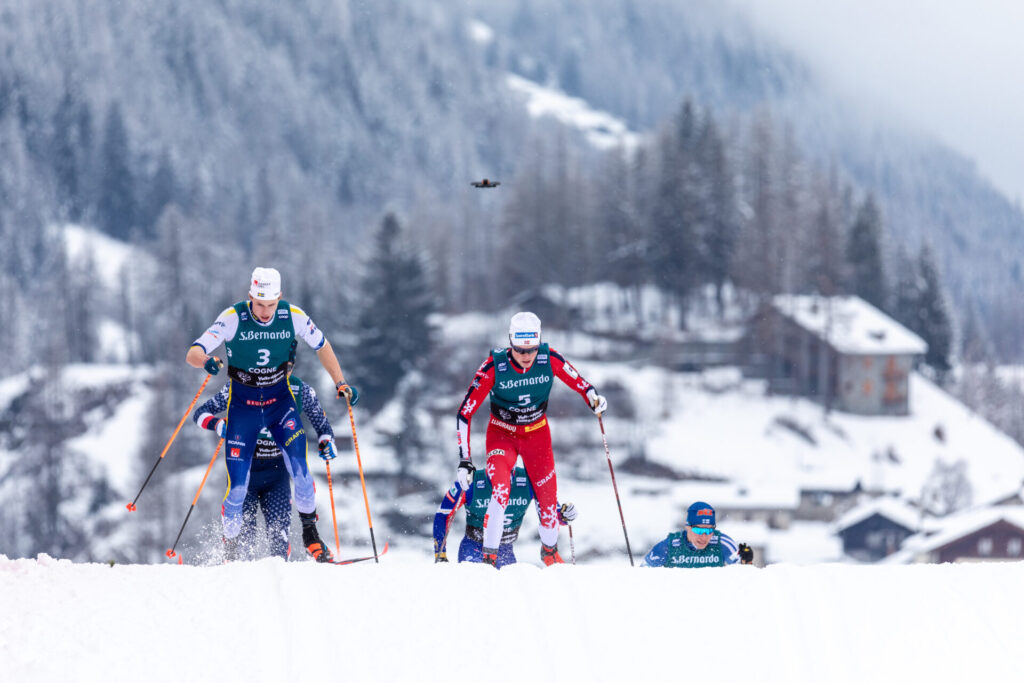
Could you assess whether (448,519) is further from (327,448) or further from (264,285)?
(264,285)

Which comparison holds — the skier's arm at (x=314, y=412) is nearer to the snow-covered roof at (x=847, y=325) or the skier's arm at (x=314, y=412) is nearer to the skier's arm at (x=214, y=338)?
the skier's arm at (x=214, y=338)

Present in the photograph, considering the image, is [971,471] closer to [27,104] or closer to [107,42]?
[27,104]

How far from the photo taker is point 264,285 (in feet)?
25.3

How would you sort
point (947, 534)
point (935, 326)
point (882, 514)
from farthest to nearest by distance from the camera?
point (935, 326) → point (882, 514) → point (947, 534)

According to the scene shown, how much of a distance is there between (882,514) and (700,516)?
40553mm

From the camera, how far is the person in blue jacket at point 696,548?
781 cm

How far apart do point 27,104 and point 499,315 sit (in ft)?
208

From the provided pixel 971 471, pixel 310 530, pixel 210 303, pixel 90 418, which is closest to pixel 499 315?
pixel 210 303

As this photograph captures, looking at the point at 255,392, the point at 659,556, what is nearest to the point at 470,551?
the point at 659,556

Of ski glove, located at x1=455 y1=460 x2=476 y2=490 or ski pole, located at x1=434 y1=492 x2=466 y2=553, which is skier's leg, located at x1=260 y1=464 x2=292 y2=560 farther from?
ski glove, located at x1=455 y1=460 x2=476 y2=490

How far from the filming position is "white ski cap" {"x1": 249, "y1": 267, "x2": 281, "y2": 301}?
304 inches

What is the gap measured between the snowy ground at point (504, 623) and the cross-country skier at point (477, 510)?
2168mm

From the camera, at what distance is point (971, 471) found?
55.5 metres

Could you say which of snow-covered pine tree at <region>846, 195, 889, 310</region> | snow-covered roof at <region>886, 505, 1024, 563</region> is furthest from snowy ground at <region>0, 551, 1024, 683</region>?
snow-covered pine tree at <region>846, 195, 889, 310</region>
